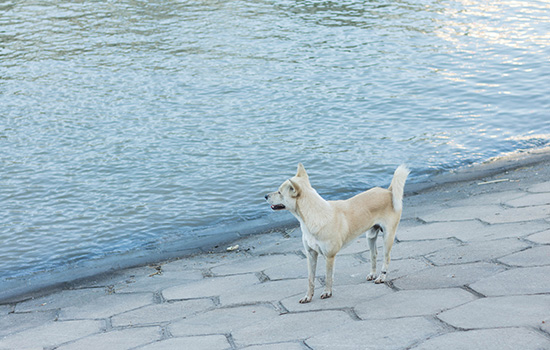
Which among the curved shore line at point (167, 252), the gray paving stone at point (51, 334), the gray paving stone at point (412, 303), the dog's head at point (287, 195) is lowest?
the curved shore line at point (167, 252)

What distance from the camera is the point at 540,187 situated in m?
6.02

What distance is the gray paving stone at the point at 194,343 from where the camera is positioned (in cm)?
355

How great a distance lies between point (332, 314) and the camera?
378cm

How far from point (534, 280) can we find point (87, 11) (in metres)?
15.9

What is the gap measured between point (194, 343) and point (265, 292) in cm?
88

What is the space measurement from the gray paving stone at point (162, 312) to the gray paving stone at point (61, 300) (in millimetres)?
672

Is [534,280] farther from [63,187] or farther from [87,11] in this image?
[87,11]

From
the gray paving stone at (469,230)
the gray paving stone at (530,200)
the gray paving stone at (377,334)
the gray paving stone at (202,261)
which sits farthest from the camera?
the gray paving stone at (530,200)

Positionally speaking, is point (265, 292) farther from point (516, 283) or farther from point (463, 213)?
point (463, 213)

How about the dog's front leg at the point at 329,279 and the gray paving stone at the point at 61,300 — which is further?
the gray paving stone at the point at 61,300

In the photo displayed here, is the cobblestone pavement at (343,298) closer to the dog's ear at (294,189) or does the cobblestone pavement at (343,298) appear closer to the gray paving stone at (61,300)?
the gray paving stone at (61,300)

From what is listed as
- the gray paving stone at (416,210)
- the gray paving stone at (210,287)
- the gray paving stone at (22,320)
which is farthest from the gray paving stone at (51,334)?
the gray paving stone at (416,210)

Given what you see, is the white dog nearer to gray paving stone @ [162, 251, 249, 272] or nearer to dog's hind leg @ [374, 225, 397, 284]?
dog's hind leg @ [374, 225, 397, 284]

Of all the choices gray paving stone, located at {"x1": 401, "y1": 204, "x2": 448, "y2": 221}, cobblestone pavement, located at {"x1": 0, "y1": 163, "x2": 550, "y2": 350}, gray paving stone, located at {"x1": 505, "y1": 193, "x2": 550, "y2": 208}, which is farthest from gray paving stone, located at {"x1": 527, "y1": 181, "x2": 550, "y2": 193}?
gray paving stone, located at {"x1": 401, "y1": 204, "x2": 448, "y2": 221}
